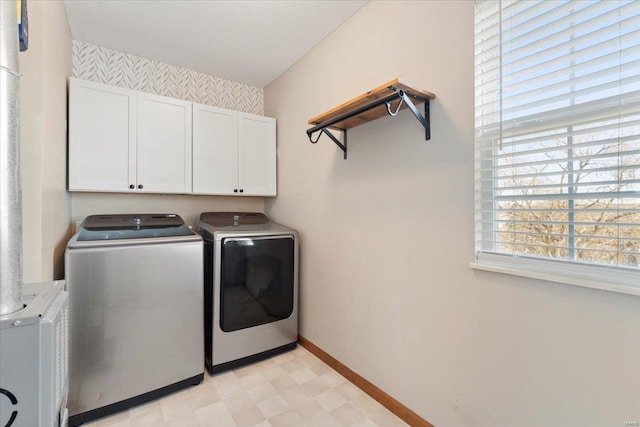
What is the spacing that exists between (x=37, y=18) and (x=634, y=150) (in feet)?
7.79

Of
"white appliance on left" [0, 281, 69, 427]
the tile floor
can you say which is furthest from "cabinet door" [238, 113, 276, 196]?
"white appliance on left" [0, 281, 69, 427]

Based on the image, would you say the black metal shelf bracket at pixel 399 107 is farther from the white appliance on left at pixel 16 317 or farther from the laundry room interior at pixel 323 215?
the white appliance on left at pixel 16 317

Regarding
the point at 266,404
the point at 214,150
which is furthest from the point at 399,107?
the point at 266,404

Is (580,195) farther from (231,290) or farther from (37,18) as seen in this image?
(37,18)

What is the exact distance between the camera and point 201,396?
1843 millimetres

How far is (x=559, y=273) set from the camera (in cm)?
108

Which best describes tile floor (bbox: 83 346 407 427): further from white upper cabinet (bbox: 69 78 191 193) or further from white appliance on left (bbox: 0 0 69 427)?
white upper cabinet (bbox: 69 78 191 193)

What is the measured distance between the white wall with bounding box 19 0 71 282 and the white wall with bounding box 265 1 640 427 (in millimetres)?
1584

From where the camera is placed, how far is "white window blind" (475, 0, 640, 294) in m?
0.95

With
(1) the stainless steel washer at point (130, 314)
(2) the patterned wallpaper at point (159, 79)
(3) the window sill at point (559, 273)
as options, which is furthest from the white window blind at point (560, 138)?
(2) the patterned wallpaper at point (159, 79)

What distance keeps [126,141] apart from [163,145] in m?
0.25

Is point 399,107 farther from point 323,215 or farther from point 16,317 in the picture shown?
point 16,317

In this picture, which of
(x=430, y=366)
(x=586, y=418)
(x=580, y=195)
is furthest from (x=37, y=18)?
(x=586, y=418)

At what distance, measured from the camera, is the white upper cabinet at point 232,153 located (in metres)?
2.46
